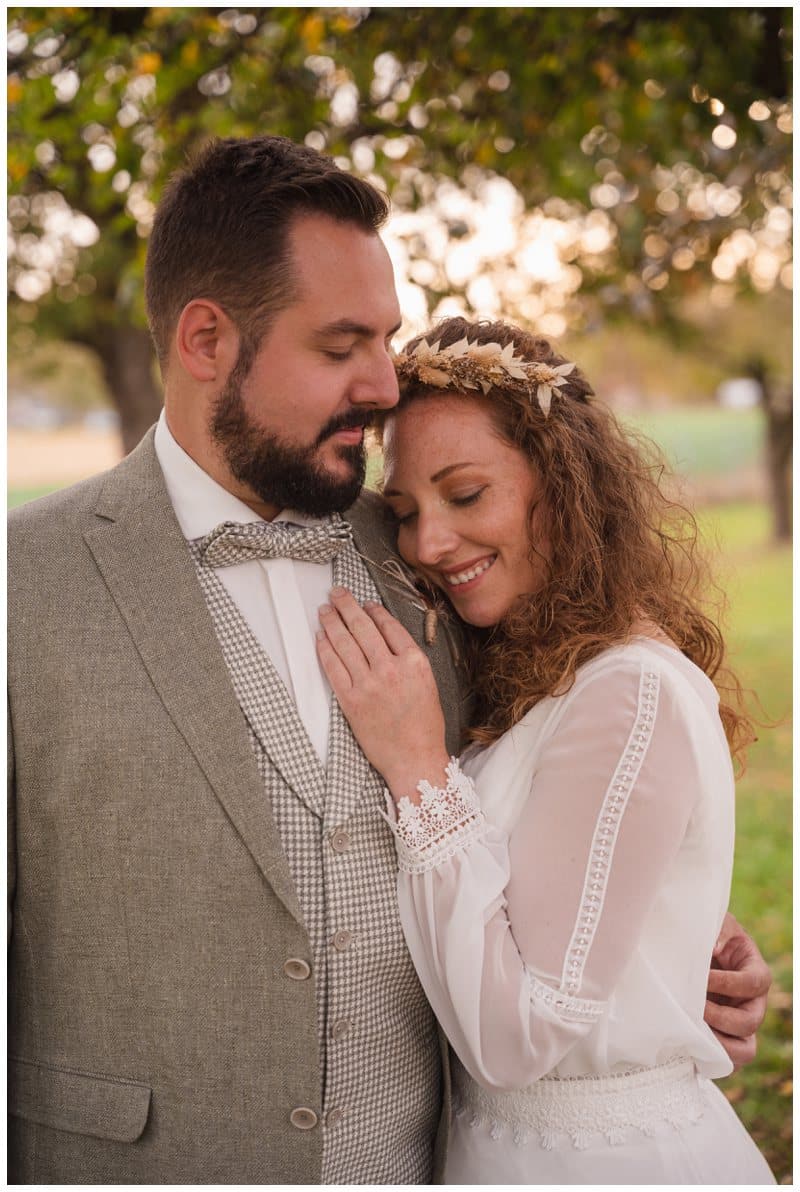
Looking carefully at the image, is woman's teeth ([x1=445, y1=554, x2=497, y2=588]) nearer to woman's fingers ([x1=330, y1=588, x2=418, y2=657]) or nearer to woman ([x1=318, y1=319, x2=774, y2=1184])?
woman ([x1=318, y1=319, x2=774, y2=1184])

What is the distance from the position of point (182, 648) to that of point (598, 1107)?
1.34m

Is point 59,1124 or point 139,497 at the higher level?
point 139,497

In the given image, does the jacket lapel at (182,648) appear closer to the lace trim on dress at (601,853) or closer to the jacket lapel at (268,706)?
the jacket lapel at (268,706)

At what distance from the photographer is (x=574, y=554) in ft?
8.65

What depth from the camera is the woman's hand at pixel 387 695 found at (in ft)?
7.66

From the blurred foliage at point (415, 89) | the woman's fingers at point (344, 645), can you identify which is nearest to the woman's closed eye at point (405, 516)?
the woman's fingers at point (344, 645)

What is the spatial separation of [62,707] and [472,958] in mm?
952

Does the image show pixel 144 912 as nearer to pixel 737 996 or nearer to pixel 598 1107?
pixel 598 1107

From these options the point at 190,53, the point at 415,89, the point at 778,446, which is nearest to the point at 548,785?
the point at 415,89

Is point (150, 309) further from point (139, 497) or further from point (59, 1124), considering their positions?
point (59, 1124)

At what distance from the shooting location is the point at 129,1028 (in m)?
2.17

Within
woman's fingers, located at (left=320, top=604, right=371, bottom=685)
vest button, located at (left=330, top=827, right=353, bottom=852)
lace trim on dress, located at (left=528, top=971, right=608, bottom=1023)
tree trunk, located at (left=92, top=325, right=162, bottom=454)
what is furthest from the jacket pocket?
tree trunk, located at (left=92, top=325, right=162, bottom=454)

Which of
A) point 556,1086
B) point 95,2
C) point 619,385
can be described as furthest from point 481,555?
point 619,385

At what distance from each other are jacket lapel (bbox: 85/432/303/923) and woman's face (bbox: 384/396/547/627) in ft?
1.95
